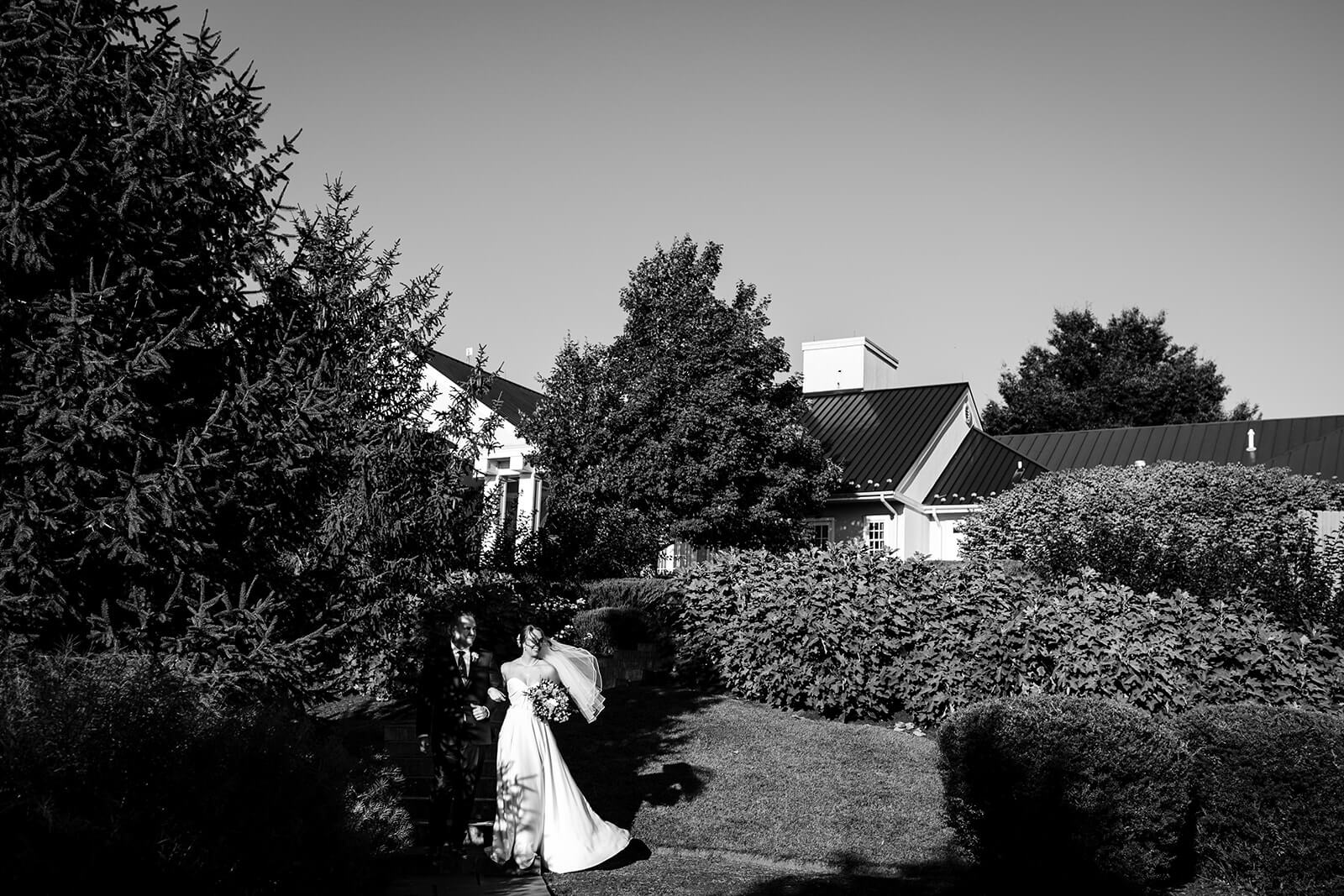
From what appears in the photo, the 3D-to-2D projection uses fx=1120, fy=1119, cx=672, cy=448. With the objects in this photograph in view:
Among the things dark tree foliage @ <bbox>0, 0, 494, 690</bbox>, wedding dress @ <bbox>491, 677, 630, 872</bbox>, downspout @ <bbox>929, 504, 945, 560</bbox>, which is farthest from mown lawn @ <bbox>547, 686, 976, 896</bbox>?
downspout @ <bbox>929, 504, 945, 560</bbox>

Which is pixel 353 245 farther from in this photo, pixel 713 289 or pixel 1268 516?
pixel 1268 516

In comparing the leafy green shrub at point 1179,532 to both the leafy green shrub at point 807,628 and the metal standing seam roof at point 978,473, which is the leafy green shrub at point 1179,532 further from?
the metal standing seam roof at point 978,473

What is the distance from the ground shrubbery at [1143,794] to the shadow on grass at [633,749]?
12.2 feet

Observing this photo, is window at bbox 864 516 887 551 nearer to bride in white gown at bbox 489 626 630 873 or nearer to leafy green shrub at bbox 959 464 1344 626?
leafy green shrub at bbox 959 464 1344 626

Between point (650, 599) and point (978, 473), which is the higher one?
Result: point (978, 473)

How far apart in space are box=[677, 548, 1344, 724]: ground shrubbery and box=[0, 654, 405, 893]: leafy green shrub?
8846 mm

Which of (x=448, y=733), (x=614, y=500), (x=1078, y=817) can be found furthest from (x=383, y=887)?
(x=614, y=500)

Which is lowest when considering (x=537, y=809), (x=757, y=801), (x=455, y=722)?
(x=757, y=801)

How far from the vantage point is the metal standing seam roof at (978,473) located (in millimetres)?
30484

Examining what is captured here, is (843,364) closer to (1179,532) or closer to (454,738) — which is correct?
(1179,532)

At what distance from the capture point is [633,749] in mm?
13289

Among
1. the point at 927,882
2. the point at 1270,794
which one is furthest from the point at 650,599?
the point at 1270,794

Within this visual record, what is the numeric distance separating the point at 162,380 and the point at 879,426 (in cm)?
2702

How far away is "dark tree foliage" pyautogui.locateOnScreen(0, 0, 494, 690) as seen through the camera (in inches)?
304
